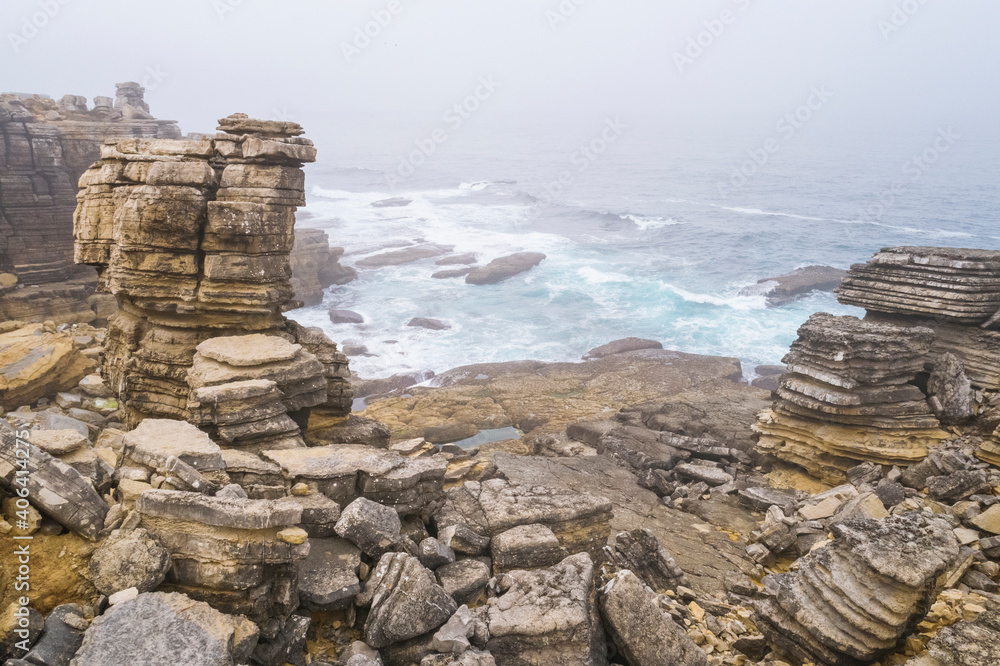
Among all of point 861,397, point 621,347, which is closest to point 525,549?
point 861,397

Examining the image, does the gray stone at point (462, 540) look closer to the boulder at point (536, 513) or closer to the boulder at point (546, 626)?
the boulder at point (536, 513)

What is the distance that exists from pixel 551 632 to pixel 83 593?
3750mm

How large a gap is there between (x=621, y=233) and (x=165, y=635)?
51.2m

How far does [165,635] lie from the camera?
416 centimetres

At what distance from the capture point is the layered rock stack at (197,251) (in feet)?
30.8

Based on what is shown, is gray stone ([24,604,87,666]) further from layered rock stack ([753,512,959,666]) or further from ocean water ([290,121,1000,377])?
ocean water ([290,121,1000,377])

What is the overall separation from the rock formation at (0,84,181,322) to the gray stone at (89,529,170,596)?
17.0 meters

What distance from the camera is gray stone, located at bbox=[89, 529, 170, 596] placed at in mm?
4539

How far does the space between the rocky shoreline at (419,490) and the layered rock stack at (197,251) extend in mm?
42

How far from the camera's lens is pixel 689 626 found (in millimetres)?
6832

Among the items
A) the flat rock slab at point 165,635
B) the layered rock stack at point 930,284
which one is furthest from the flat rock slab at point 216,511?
the layered rock stack at point 930,284

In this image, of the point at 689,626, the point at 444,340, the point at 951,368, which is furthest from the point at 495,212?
the point at 689,626

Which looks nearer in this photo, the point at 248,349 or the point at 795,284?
the point at 248,349

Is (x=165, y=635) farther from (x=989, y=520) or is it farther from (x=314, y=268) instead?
(x=314, y=268)
